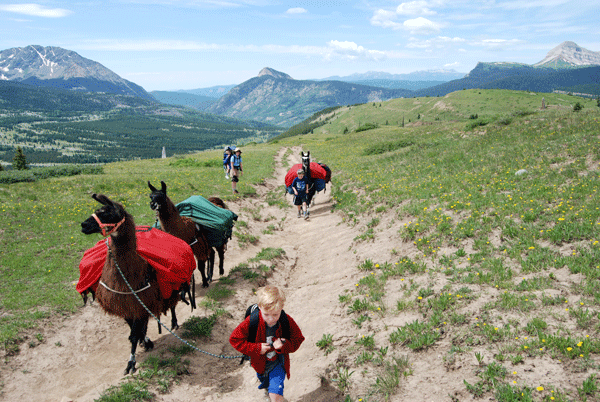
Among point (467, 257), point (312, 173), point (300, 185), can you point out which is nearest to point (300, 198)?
point (300, 185)

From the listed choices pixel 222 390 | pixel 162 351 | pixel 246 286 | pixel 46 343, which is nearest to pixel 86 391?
pixel 162 351

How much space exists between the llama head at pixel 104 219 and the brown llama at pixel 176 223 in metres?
2.15

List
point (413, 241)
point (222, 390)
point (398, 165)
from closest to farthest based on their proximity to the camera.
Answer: point (222, 390), point (413, 241), point (398, 165)

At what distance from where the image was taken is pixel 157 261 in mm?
7422

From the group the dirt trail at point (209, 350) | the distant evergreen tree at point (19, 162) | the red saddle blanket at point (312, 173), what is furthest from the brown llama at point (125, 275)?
the distant evergreen tree at point (19, 162)

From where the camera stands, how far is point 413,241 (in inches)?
434

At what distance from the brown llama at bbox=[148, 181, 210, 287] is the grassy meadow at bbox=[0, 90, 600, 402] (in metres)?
3.76

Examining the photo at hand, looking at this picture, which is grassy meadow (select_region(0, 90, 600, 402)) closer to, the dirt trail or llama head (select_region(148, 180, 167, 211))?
the dirt trail

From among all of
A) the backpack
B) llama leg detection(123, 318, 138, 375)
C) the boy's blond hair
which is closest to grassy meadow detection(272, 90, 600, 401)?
the backpack

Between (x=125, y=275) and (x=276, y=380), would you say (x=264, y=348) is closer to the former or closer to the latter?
(x=276, y=380)

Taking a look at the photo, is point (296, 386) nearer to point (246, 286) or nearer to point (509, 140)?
point (246, 286)

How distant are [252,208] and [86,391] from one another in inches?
559

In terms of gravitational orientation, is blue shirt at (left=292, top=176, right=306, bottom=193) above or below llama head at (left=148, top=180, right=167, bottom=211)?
below

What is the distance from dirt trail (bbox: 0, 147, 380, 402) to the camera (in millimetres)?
6641
